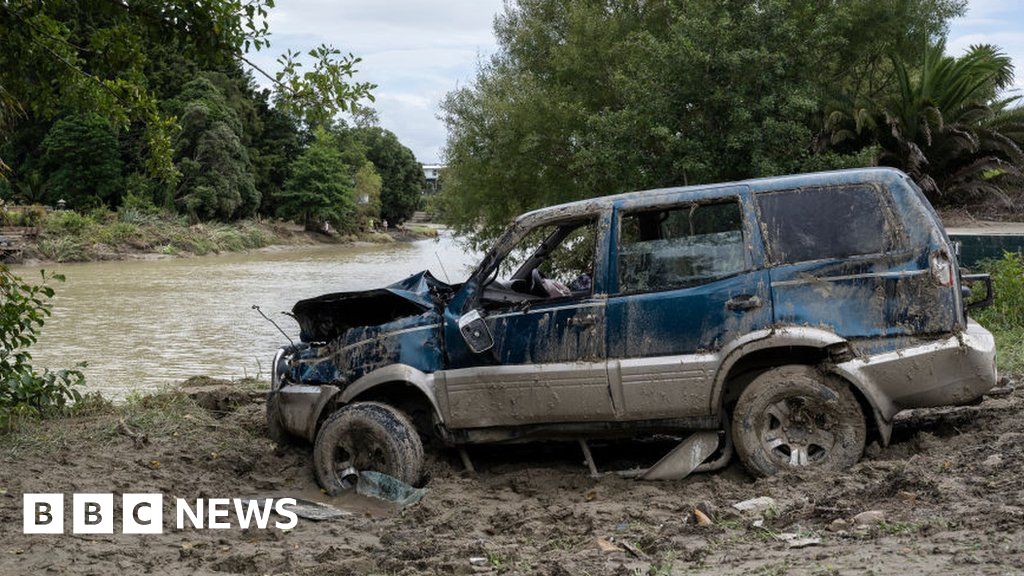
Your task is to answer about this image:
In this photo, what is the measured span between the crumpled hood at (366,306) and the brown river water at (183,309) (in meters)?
5.78

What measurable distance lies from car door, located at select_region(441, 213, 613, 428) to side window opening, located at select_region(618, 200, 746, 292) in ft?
0.71

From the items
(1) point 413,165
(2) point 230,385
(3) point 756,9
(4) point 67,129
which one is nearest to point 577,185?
(3) point 756,9

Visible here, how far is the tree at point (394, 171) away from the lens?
375 feet

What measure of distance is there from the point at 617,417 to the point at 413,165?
11466cm

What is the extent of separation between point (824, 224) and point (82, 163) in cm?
7002

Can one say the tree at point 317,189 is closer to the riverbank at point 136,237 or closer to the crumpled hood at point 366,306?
the riverbank at point 136,237

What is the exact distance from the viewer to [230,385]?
42.4ft

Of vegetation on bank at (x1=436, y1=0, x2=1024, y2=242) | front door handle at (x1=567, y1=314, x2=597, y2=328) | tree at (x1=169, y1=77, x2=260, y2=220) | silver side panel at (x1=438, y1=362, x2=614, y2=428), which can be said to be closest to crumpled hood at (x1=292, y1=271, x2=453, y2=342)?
silver side panel at (x1=438, y1=362, x2=614, y2=428)

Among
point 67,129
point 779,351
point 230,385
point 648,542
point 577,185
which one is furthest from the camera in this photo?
point 67,129

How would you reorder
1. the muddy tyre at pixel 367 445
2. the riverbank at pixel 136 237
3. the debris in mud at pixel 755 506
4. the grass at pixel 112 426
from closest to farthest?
Result: 1. the debris in mud at pixel 755 506
2. the muddy tyre at pixel 367 445
3. the grass at pixel 112 426
4. the riverbank at pixel 136 237

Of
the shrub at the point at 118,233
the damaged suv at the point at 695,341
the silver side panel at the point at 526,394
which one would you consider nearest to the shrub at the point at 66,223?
the shrub at the point at 118,233

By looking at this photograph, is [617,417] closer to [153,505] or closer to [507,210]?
[153,505]

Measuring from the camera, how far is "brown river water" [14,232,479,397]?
18.5 meters

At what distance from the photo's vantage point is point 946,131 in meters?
27.0
